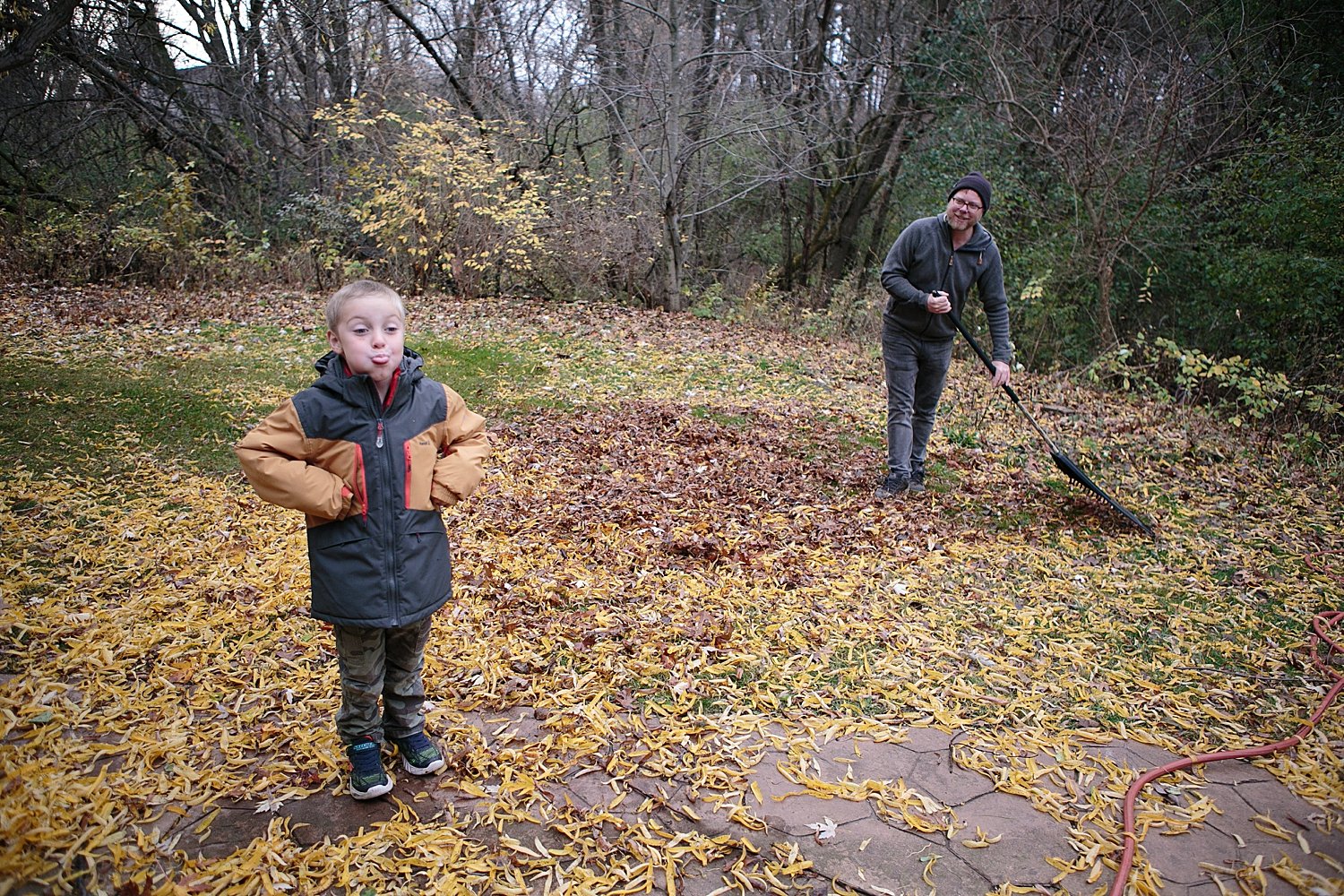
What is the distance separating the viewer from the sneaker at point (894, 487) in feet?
18.5

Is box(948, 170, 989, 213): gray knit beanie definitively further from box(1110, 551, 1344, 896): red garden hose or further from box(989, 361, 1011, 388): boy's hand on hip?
box(1110, 551, 1344, 896): red garden hose

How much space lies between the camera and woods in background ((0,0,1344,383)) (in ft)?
30.6

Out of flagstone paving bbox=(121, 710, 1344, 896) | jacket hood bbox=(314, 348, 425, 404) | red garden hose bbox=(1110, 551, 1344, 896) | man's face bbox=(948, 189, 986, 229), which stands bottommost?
flagstone paving bbox=(121, 710, 1344, 896)

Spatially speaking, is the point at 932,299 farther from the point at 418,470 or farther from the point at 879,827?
the point at 418,470

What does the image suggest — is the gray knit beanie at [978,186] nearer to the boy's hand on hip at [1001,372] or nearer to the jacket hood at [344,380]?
the boy's hand on hip at [1001,372]

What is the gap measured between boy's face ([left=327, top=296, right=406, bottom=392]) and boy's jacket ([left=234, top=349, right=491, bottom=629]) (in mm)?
57

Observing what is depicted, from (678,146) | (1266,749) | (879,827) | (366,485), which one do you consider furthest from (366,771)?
(678,146)

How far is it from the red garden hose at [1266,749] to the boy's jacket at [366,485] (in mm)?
2301

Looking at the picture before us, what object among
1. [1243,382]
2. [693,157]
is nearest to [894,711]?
[1243,382]

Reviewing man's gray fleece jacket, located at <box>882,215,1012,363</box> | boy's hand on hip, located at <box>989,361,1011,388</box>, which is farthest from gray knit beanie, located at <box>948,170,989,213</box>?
boy's hand on hip, located at <box>989,361,1011,388</box>

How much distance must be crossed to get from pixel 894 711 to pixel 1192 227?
920 centimetres

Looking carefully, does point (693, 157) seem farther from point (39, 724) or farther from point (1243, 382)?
point (39, 724)

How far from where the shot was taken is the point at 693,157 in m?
13.7

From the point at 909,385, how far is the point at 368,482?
3842 millimetres
